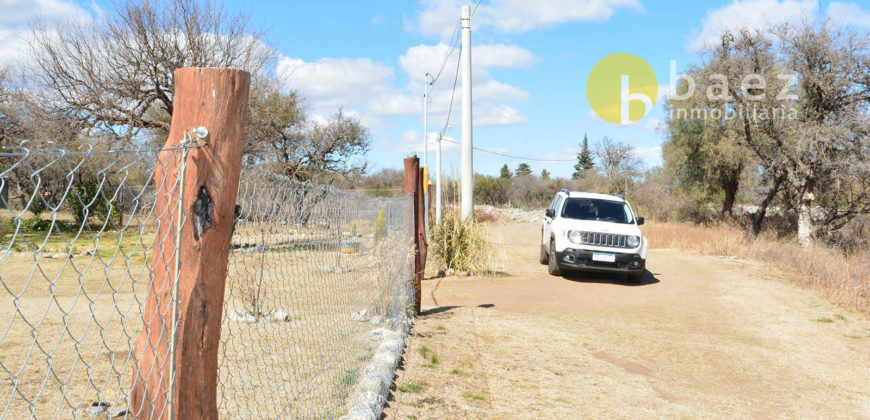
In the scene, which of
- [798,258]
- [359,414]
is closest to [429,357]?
[359,414]

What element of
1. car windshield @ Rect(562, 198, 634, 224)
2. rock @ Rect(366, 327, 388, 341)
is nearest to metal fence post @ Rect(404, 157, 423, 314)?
rock @ Rect(366, 327, 388, 341)

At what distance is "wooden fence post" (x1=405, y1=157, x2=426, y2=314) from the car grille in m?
4.91

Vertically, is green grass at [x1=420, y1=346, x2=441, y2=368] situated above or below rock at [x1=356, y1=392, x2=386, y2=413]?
below

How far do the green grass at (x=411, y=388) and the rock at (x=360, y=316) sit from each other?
2.74 feet

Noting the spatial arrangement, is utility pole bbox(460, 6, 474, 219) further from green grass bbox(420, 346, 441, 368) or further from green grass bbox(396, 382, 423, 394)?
green grass bbox(396, 382, 423, 394)

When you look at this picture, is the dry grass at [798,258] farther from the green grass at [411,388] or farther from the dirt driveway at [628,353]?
the green grass at [411,388]

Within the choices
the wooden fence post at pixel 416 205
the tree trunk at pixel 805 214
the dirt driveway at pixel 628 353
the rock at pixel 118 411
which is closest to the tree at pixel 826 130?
the tree trunk at pixel 805 214

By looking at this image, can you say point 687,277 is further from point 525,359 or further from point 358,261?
point 358,261

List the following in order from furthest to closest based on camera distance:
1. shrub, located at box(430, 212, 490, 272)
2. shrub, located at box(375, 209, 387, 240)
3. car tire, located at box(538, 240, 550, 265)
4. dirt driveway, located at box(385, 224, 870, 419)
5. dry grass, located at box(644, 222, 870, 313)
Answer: car tire, located at box(538, 240, 550, 265) < shrub, located at box(430, 212, 490, 272) < dry grass, located at box(644, 222, 870, 313) < shrub, located at box(375, 209, 387, 240) < dirt driveway, located at box(385, 224, 870, 419)

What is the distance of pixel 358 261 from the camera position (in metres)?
6.54

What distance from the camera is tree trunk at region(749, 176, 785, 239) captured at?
2316cm

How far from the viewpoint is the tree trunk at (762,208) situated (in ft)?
76.0

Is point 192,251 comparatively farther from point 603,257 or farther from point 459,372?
point 603,257

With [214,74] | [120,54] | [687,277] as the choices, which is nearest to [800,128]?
[687,277]
